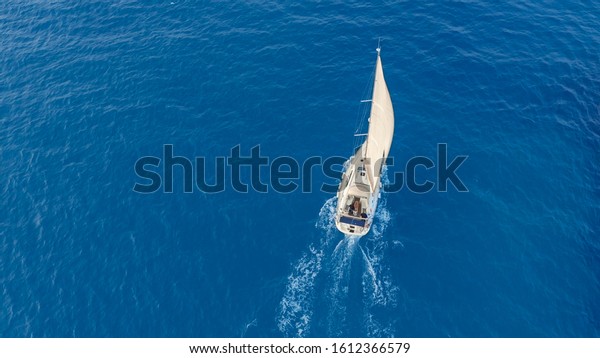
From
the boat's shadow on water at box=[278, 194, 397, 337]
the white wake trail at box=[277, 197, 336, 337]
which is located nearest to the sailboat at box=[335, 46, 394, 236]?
the boat's shadow on water at box=[278, 194, 397, 337]

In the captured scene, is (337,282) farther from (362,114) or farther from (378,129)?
(362,114)

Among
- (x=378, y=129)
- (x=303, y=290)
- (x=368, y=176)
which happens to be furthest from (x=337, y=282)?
(x=378, y=129)

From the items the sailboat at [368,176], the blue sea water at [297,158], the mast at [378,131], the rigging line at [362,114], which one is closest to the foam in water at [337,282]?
the blue sea water at [297,158]

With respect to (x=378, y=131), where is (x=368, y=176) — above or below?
below

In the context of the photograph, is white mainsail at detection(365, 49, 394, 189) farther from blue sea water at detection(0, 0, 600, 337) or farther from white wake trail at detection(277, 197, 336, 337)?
white wake trail at detection(277, 197, 336, 337)

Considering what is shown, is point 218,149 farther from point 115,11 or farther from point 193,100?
point 115,11
